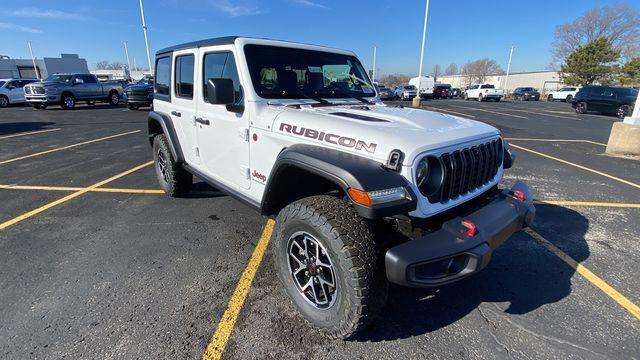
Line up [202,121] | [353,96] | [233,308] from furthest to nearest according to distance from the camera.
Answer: [353,96] → [202,121] → [233,308]

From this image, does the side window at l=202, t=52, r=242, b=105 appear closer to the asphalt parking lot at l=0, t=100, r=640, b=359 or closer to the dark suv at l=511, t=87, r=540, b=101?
the asphalt parking lot at l=0, t=100, r=640, b=359

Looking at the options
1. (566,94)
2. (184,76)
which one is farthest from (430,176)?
(566,94)

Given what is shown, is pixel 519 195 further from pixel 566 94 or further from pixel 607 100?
pixel 566 94

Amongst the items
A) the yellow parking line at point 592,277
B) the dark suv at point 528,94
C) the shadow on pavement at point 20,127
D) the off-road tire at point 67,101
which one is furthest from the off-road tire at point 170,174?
the dark suv at point 528,94

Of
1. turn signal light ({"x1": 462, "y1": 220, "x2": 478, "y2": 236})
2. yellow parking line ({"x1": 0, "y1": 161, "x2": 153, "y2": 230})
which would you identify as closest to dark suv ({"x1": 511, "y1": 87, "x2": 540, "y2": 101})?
yellow parking line ({"x1": 0, "y1": 161, "x2": 153, "y2": 230})

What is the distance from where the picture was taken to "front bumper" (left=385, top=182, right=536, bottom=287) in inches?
71.9

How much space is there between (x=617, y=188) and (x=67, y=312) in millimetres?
7520

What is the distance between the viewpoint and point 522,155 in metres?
7.93

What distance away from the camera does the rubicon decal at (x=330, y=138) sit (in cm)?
211

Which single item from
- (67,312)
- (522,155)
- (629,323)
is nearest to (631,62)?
(522,155)

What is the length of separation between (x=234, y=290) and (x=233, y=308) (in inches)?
9.3

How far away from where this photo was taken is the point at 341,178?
1.94m

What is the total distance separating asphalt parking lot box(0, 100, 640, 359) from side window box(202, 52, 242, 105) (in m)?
1.61

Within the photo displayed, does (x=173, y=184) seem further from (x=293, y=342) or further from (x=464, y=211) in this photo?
(x=464, y=211)
